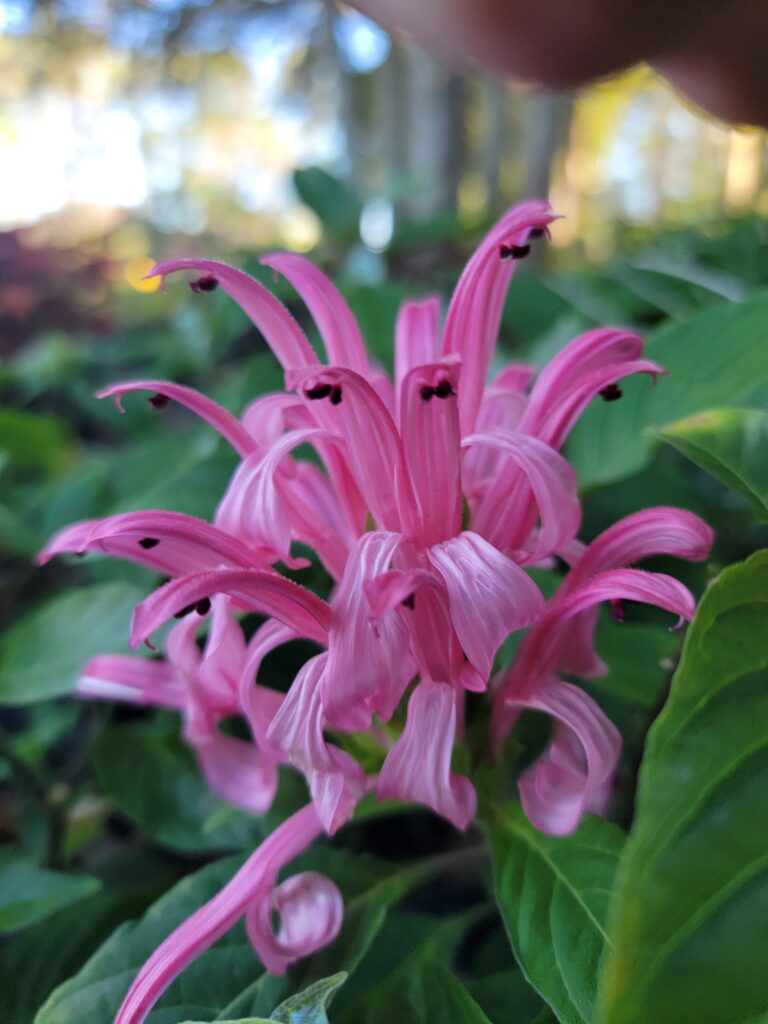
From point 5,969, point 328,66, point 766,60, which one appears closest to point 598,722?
point 5,969

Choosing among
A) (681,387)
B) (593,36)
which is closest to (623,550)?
(681,387)

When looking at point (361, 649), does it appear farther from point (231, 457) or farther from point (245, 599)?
point (231, 457)

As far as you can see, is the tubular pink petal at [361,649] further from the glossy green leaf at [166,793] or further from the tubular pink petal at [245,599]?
the glossy green leaf at [166,793]

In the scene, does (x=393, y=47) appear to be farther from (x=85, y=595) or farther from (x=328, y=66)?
(x=85, y=595)

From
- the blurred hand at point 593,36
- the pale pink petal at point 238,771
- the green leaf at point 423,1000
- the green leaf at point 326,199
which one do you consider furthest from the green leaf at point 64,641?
the green leaf at point 326,199

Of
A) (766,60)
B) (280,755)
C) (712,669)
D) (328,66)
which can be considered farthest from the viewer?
(328,66)
